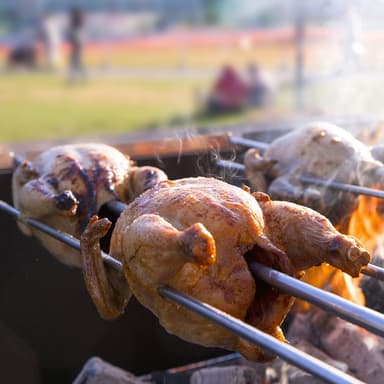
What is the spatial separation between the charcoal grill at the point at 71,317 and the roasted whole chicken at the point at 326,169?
33cm

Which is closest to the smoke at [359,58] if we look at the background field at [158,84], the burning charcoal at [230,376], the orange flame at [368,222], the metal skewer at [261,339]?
the background field at [158,84]

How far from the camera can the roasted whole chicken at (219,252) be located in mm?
1495

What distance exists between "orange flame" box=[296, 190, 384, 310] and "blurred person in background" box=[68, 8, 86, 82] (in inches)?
656

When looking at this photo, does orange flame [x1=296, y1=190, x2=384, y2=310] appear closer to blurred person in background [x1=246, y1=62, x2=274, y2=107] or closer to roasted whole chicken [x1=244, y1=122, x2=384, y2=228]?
roasted whole chicken [x1=244, y1=122, x2=384, y2=228]

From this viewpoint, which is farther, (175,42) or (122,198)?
(175,42)

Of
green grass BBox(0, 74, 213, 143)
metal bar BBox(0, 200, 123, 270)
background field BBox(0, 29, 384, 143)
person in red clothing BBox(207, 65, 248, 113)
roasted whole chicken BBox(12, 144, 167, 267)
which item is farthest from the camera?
person in red clothing BBox(207, 65, 248, 113)

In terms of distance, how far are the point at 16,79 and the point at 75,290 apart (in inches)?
713

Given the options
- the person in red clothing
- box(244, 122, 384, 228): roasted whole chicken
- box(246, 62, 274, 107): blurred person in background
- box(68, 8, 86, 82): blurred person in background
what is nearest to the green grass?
box(68, 8, 86, 82): blurred person in background

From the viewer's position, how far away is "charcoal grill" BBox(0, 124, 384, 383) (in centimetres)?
293

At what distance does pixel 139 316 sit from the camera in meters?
3.18

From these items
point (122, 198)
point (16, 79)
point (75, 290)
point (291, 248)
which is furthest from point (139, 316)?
point (16, 79)

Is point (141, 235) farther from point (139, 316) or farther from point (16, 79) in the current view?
point (16, 79)

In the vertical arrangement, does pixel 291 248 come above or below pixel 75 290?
above

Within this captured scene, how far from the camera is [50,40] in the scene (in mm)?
20562
